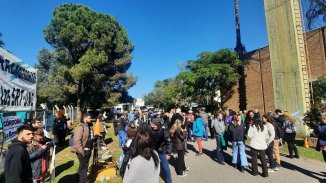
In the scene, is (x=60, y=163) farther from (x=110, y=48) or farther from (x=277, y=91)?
(x=110, y=48)

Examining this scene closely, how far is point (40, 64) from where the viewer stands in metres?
55.4

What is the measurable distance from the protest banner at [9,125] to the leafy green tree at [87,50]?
22091 mm

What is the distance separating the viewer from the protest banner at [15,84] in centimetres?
692

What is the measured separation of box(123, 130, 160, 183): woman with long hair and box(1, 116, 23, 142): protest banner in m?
4.87

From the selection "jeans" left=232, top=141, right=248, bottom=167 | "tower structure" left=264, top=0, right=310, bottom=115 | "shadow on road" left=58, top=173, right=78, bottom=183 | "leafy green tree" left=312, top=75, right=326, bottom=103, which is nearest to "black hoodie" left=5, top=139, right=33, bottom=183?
"shadow on road" left=58, top=173, right=78, bottom=183

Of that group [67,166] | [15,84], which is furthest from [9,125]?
[67,166]

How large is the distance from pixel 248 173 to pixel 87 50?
86.9 feet

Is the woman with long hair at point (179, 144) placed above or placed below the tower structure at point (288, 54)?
below

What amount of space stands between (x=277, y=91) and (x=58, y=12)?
25.4m

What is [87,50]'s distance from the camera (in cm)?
3131

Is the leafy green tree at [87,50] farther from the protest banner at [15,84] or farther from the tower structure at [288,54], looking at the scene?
the protest banner at [15,84]

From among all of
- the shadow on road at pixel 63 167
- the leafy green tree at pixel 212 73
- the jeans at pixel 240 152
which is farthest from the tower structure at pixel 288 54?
Result: the shadow on road at pixel 63 167

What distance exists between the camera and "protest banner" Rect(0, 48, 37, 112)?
692 cm

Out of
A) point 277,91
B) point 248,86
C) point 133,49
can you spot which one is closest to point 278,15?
point 277,91
